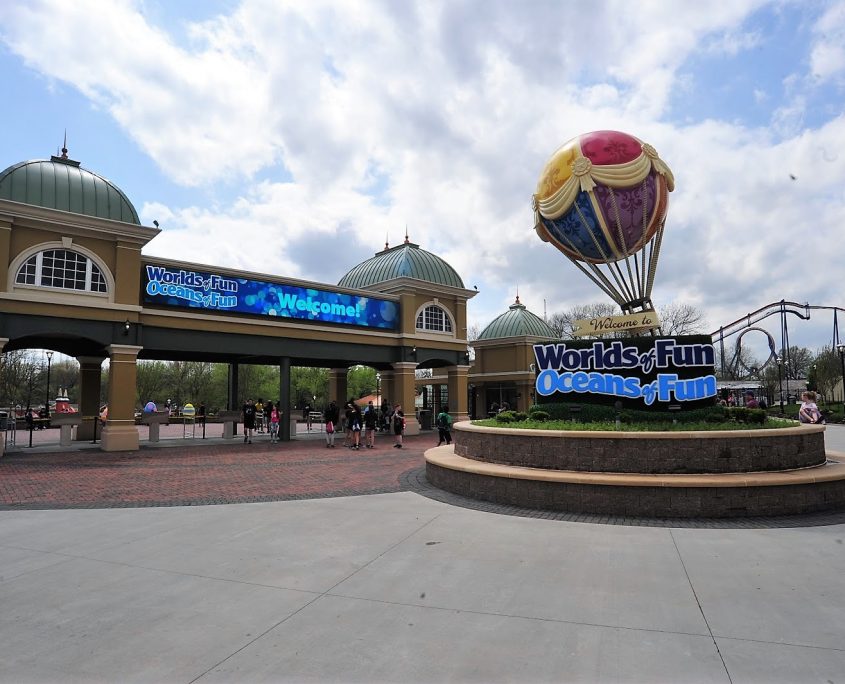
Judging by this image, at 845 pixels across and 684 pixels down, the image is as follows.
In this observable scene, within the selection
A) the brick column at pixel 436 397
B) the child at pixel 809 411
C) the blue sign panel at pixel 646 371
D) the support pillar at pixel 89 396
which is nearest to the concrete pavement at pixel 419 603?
the blue sign panel at pixel 646 371

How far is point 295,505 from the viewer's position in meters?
9.48

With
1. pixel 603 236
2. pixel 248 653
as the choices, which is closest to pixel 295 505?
pixel 248 653

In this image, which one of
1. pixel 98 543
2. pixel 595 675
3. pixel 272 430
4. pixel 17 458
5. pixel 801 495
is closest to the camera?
pixel 595 675

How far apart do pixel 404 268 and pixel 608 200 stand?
16297mm

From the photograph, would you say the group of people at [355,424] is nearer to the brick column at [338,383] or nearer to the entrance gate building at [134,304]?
the entrance gate building at [134,304]

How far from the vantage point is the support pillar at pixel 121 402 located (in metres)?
19.5

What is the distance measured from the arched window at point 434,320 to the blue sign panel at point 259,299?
5.45 ft

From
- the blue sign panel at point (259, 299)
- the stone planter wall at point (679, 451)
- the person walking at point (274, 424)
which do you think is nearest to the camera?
the stone planter wall at point (679, 451)

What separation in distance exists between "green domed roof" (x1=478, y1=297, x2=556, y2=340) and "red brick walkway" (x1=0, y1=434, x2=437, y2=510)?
2131 centimetres

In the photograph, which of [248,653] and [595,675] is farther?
[248,653]

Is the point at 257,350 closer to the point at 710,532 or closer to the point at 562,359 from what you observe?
the point at 562,359

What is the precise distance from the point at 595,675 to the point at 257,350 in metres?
21.8

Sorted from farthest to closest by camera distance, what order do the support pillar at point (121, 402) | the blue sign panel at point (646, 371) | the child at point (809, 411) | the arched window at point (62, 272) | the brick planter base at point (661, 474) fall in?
the support pillar at point (121, 402) < the arched window at point (62, 272) < the blue sign panel at point (646, 371) < the child at point (809, 411) < the brick planter base at point (661, 474)

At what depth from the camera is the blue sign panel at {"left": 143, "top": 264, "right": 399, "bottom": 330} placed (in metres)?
21.4
